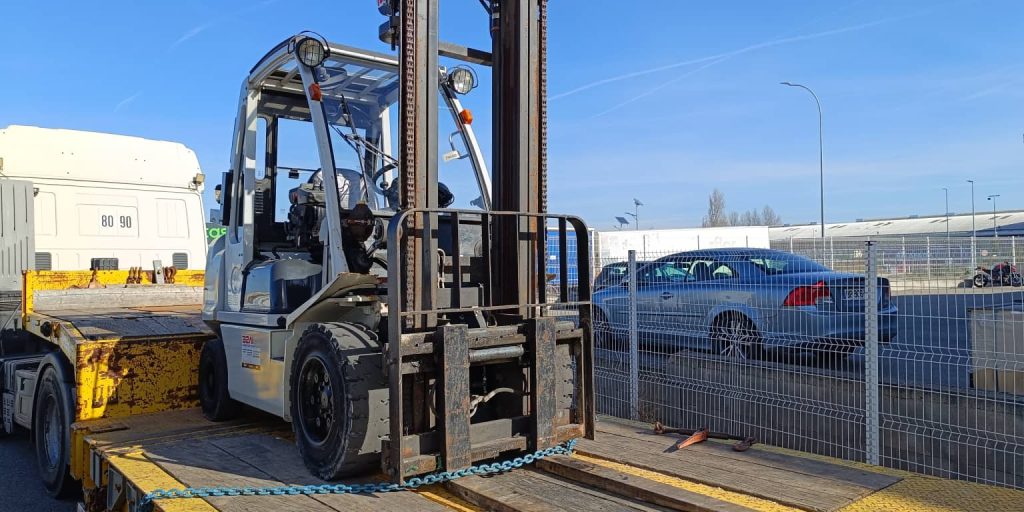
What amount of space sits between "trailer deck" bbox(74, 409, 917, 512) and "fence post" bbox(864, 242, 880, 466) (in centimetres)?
77

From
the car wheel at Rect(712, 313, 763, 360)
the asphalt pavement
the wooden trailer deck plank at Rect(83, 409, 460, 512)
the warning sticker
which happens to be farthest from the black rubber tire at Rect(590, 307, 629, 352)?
the asphalt pavement

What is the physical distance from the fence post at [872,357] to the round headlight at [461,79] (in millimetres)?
3028

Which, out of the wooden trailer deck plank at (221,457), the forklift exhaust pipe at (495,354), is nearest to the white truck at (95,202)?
the wooden trailer deck plank at (221,457)

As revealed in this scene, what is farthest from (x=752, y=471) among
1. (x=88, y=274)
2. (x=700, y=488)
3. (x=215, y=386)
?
(x=88, y=274)

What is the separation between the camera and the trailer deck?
366cm

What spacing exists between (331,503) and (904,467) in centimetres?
434

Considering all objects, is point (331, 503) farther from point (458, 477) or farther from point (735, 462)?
point (735, 462)

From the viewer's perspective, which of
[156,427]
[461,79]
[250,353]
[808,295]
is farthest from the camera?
[808,295]

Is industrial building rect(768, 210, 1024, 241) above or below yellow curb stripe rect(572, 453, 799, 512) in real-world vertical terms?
above

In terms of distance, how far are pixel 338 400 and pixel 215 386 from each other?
237 centimetres

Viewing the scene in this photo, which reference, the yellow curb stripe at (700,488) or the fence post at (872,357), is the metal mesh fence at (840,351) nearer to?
the fence post at (872,357)

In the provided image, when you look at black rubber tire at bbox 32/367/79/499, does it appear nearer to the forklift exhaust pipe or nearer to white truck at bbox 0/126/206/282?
white truck at bbox 0/126/206/282

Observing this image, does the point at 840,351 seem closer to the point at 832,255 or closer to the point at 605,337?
the point at 832,255

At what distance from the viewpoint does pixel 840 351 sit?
5469mm
